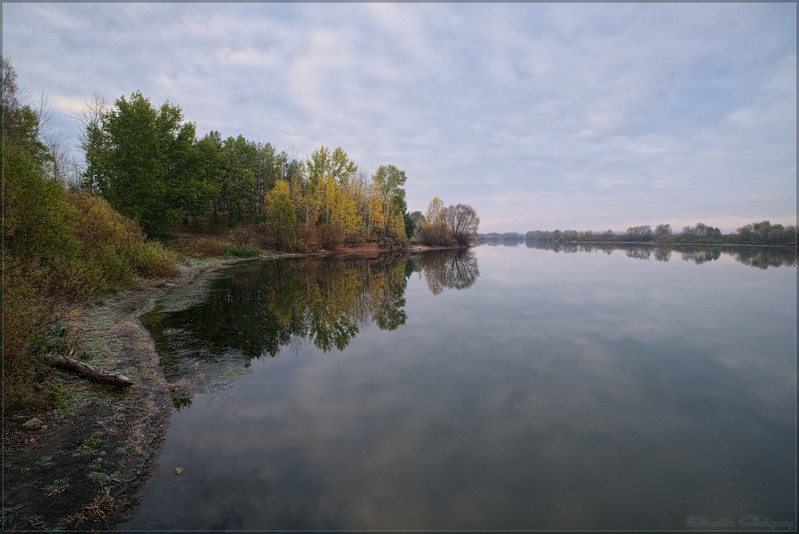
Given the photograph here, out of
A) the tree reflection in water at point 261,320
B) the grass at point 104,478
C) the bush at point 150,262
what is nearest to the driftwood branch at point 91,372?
the tree reflection in water at point 261,320

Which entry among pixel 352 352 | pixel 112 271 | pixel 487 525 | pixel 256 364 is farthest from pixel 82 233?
pixel 487 525

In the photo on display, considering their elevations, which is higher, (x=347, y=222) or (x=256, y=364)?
(x=347, y=222)

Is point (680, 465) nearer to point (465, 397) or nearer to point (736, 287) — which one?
point (465, 397)

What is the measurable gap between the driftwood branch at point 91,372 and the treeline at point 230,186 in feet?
95.4

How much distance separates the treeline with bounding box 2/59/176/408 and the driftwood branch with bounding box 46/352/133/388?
1.26 ft

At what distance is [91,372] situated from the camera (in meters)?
7.38

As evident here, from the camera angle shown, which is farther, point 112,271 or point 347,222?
point 347,222

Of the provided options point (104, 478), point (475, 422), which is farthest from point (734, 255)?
point (104, 478)

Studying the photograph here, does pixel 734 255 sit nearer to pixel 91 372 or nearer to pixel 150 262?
pixel 150 262

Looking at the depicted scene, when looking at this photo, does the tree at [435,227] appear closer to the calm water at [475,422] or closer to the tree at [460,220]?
the tree at [460,220]

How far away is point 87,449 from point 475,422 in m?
6.31

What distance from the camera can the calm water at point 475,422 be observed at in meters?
4.64

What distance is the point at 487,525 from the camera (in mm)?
4344

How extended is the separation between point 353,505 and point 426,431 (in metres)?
2.08
